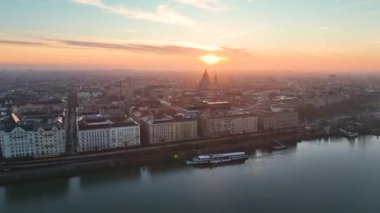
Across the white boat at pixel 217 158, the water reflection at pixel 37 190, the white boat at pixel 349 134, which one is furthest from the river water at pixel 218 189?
the white boat at pixel 349 134

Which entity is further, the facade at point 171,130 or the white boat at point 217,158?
the facade at point 171,130

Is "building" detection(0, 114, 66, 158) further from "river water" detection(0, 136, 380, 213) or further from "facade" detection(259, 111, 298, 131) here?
"facade" detection(259, 111, 298, 131)

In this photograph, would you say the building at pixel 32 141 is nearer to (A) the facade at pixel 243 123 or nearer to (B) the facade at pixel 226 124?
(B) the facade at pixel 226 124

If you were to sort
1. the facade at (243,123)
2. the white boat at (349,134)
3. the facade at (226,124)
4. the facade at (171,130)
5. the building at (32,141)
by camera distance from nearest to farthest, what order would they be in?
the building at (32,141) < the facade at (171,130) < the facade at (226,124) < the facade at (243,123) < the white boat at (349,134)

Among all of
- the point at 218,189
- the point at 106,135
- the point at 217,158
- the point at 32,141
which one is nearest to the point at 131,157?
the point at 106,135

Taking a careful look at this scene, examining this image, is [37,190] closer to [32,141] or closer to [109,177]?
[109,177]

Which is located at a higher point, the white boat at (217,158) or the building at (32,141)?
the building at (32,141)
